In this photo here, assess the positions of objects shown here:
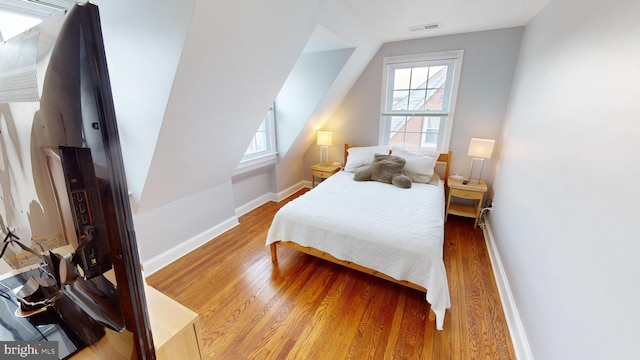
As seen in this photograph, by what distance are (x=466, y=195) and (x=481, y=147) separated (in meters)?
0.57

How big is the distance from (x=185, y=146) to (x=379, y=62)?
2.71 meters

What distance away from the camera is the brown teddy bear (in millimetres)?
2859

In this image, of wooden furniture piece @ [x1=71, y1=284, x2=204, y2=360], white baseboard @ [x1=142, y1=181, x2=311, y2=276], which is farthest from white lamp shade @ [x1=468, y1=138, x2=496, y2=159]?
Result: wooden furniture piece @ [x1=71, y1=284, x2=204, y2=360]

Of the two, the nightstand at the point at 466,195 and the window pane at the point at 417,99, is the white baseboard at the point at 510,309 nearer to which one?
the nightstand at the point at 466,195

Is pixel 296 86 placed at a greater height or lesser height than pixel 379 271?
greater

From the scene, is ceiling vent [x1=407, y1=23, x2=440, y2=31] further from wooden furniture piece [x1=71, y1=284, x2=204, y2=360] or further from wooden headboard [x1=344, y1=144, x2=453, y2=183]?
A: wooden furniture piece [x1=71, y1=284, x2=204, y2=360]

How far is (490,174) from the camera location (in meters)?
2.96

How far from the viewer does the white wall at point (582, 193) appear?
32.7 inches

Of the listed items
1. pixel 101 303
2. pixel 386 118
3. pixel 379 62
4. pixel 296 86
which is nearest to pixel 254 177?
pixel 296 86

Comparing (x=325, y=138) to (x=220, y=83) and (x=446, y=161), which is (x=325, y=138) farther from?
(x=220, y=83)

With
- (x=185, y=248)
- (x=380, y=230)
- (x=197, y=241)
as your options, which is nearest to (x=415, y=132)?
(x=380, y=230)

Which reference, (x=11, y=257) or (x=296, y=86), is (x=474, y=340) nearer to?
(x=11, y=257)

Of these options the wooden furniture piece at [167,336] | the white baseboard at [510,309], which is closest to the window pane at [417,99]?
the white baseboard at [510,309]

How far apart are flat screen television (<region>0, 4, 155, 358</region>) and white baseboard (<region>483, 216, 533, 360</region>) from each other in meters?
1.86
